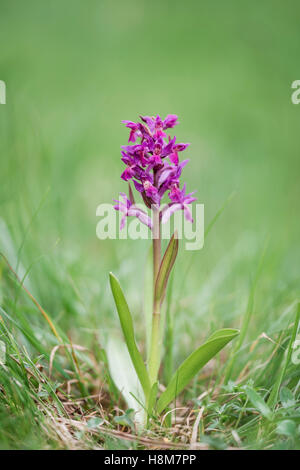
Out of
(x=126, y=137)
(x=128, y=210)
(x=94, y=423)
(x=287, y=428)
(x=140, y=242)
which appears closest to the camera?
(x=287, y=428)

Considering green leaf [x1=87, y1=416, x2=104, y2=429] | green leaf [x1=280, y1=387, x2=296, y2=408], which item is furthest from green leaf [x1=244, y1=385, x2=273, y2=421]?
green leaf [x1=87, y1=416, x2=104, y2=429]

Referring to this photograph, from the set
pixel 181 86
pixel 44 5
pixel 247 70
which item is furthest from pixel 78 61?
pixel 247 70

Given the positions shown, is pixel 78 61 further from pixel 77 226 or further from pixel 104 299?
pixel 104 299

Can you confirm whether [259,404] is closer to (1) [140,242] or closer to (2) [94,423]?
(2) [94,423]

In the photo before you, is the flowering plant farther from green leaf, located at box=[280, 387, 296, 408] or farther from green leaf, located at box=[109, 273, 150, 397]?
green leaf, located at box=[280, 387, 296, 408]

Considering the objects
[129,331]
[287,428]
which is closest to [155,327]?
[129,331]

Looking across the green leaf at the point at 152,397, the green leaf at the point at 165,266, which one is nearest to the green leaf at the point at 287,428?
the green leaf at the point at 152,397
